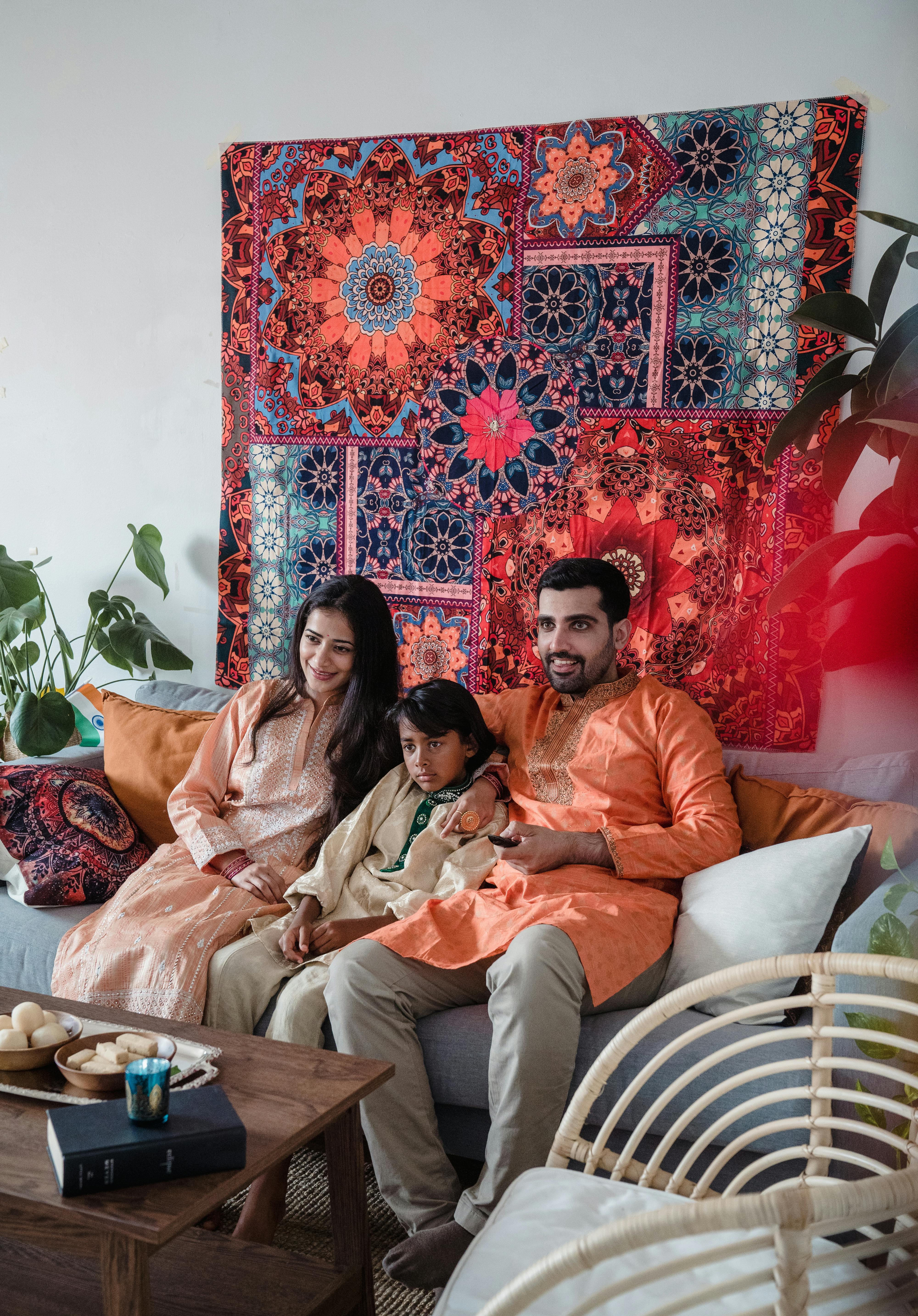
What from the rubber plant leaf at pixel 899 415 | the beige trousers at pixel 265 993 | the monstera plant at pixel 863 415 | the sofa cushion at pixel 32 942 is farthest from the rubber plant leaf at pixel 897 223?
the sofa cushion at pixel 32 942

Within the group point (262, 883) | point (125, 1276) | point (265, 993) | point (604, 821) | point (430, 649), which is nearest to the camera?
point (125, 1276)

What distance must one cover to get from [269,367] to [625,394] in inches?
39.9

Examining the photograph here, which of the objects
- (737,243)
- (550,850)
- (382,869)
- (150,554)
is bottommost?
(382,869)

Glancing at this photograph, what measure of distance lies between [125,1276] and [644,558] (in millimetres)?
1882

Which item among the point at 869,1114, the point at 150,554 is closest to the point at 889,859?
the point at 869,1114

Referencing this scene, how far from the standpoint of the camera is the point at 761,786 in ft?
7.22

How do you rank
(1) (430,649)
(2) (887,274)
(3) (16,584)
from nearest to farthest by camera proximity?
(2) (887,274), (1) (430,649), (3) (16,584)

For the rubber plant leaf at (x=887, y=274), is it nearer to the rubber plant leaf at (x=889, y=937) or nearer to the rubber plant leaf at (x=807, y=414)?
the rubber plant leaf at (x=807, y=414)

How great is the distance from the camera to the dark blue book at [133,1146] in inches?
47.4

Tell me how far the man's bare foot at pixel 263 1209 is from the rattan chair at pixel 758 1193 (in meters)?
0.57

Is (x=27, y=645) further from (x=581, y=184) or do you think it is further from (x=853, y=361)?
(x=853, y=361)

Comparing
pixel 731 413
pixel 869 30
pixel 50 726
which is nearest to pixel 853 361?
pixel 731 413

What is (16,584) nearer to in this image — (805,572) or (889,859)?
(805,572)

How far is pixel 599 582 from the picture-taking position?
241 cm
